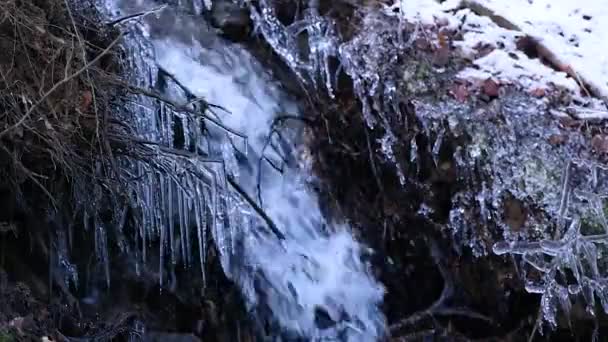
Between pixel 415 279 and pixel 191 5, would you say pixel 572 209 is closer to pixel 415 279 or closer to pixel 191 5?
pixel 415 279

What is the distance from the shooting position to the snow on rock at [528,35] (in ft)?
10.1

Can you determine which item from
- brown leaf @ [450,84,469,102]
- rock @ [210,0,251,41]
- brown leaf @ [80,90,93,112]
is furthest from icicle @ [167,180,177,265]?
brown leaf @ [450,84,469,102]

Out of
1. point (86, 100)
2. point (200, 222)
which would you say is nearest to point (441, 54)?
point (200, 222)

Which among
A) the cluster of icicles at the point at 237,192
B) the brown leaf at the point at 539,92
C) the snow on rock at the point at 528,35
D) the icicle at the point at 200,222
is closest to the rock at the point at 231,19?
the cluster of icicles at the point at 237,192

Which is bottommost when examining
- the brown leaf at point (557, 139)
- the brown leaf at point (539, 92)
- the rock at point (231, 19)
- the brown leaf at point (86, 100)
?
the brown leaf at point (557, 139)

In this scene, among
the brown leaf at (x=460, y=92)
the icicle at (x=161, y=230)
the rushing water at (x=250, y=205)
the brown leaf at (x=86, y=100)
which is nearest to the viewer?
the brown leaf at (x=86, y=100)

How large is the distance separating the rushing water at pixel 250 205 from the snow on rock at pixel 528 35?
75 centimetres

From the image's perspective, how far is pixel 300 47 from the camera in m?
3.36

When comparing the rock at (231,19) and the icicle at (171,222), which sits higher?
the rock at (231,19)

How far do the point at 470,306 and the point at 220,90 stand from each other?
139 centimetres

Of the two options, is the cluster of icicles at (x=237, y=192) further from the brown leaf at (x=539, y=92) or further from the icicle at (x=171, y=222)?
the brown leaf at (x=539, y=92)

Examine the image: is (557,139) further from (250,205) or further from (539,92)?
(250,205)

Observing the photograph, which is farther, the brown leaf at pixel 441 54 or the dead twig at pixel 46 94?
the brown leaf at pixel 441 54

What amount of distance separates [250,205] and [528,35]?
1.35 m
